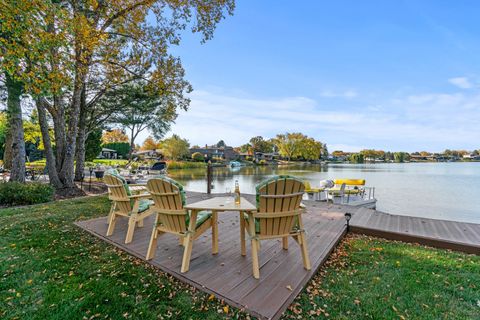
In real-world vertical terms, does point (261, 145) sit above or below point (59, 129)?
above

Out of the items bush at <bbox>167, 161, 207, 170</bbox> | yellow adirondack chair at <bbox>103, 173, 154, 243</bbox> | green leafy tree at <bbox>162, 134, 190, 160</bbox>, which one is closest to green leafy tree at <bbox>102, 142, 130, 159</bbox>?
green leafy tree at <bbox>162, 134, 190, 160</bbox>

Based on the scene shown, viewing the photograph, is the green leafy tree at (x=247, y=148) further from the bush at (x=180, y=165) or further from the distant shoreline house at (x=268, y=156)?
the bush at (x=180, y=165)

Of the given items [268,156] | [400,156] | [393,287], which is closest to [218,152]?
[268,156]

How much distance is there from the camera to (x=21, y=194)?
557 cm

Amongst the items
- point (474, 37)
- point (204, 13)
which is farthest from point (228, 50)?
point (474, 37)

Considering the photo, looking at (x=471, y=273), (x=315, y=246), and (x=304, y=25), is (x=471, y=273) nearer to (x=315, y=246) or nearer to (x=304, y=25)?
(x=315, y=246)

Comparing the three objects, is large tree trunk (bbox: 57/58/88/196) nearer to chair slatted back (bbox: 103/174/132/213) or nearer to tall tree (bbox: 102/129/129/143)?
chair slatted back (bbox: 103/174/132/213)

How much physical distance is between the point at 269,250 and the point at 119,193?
2.33m

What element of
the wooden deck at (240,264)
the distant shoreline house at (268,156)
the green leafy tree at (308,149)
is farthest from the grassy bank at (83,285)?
the distant shoreline house at (268,156)

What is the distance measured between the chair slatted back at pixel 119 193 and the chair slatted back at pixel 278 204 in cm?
207

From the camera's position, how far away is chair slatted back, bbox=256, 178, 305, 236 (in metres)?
2.23

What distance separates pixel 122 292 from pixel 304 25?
10.5 m

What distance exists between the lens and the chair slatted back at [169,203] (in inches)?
92.4

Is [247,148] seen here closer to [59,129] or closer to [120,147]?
[120,147]
